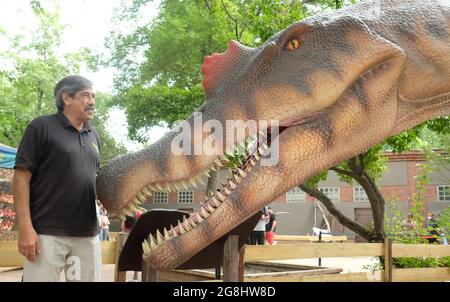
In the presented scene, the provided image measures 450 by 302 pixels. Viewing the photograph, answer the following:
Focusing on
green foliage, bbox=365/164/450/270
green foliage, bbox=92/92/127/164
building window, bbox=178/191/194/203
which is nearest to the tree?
green foliage, bbox=92/92/127/164

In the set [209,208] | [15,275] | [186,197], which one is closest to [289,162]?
[209,208]

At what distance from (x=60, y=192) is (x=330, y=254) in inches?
160

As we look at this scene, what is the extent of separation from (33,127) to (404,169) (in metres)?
26.2

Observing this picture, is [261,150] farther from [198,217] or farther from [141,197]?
[141,197]

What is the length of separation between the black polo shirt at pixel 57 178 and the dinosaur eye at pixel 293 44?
131 cm

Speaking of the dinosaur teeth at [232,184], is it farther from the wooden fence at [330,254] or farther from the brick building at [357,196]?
the brick building at [357,196]

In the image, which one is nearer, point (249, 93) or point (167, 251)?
point (167, 251)

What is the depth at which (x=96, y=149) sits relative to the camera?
2.81m

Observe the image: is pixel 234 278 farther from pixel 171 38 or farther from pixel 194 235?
pixel 171 38

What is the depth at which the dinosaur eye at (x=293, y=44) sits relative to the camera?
2.19 meters

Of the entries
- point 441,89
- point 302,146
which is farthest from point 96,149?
point 441,89

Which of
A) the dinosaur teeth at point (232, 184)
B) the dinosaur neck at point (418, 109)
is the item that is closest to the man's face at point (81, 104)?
the dinosaur teeth at point (232, 184)

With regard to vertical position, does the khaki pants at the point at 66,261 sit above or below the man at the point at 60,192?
below

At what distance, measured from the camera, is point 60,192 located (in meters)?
2.51
